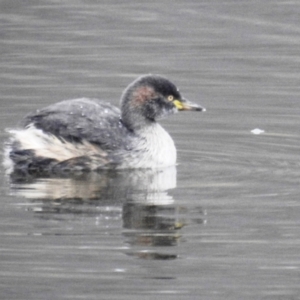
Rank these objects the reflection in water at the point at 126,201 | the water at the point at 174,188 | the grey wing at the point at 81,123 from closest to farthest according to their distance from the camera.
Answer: the water at the point at 174,188, the reflection in water at the point at 126,201, the grey wing at the point at 81,123

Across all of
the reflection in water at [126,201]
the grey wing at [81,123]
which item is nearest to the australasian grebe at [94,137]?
the grey wing at [81,123]

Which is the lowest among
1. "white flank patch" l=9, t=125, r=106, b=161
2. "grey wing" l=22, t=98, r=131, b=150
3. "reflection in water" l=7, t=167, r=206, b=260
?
"reflection in water" l=7, t=167, r=206, b=260

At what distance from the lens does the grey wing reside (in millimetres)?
9859

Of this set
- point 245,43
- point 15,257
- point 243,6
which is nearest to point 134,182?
point 15,257

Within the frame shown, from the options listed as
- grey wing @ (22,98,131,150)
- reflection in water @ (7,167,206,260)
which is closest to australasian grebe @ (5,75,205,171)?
grey wing @ (22,98,131,150)

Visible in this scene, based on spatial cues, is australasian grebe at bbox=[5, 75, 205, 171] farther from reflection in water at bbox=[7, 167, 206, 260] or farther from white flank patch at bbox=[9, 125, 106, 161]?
reflection in water at bbox=[7, 167, 206, 260]

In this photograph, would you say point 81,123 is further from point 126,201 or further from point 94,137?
point 126,201

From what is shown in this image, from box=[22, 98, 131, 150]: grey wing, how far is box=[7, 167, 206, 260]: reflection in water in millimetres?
282

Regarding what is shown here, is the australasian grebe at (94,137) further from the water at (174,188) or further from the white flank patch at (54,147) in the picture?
the water at (174,188)

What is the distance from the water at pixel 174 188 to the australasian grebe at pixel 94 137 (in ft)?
0.62

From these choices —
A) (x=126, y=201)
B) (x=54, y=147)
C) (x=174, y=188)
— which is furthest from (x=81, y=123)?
(x=126, y=201)

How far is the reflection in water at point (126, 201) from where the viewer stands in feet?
25.6

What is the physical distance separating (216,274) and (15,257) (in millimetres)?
1243

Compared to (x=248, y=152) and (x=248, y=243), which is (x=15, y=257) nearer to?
(x=248, y=243)
